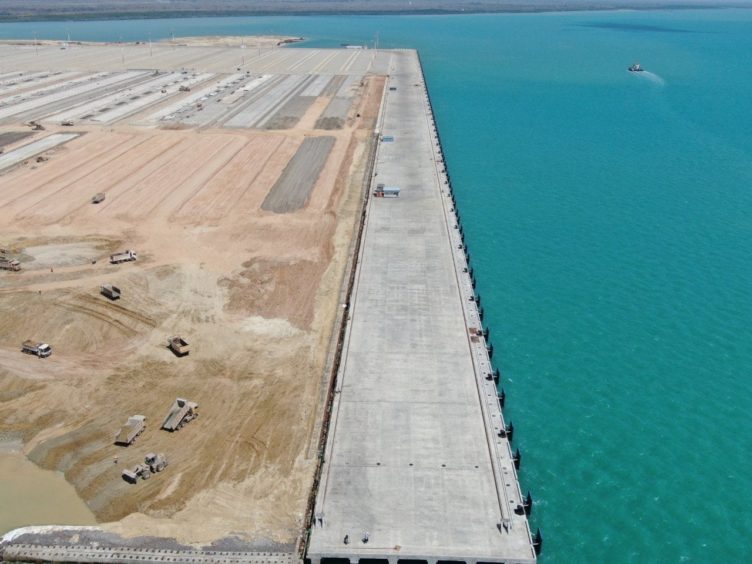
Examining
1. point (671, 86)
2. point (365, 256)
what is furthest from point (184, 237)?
point (671, 86)

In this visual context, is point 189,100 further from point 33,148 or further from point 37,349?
point 37,349

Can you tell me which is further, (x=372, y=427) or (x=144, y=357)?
(x=144, y=357)

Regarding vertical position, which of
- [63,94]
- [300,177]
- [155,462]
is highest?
[63,94]

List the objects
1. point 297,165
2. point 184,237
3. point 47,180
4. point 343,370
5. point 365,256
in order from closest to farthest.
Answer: point 343,370 < point 365,256 < point 184,237 < point 47,180 < point 297,165

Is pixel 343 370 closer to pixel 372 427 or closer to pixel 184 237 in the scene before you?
pixel 372 427

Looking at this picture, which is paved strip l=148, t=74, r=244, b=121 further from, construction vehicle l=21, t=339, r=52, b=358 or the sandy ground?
construction vehicle l=21, t=339, r=52, b=358

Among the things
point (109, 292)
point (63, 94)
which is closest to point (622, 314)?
point (109, 292)
